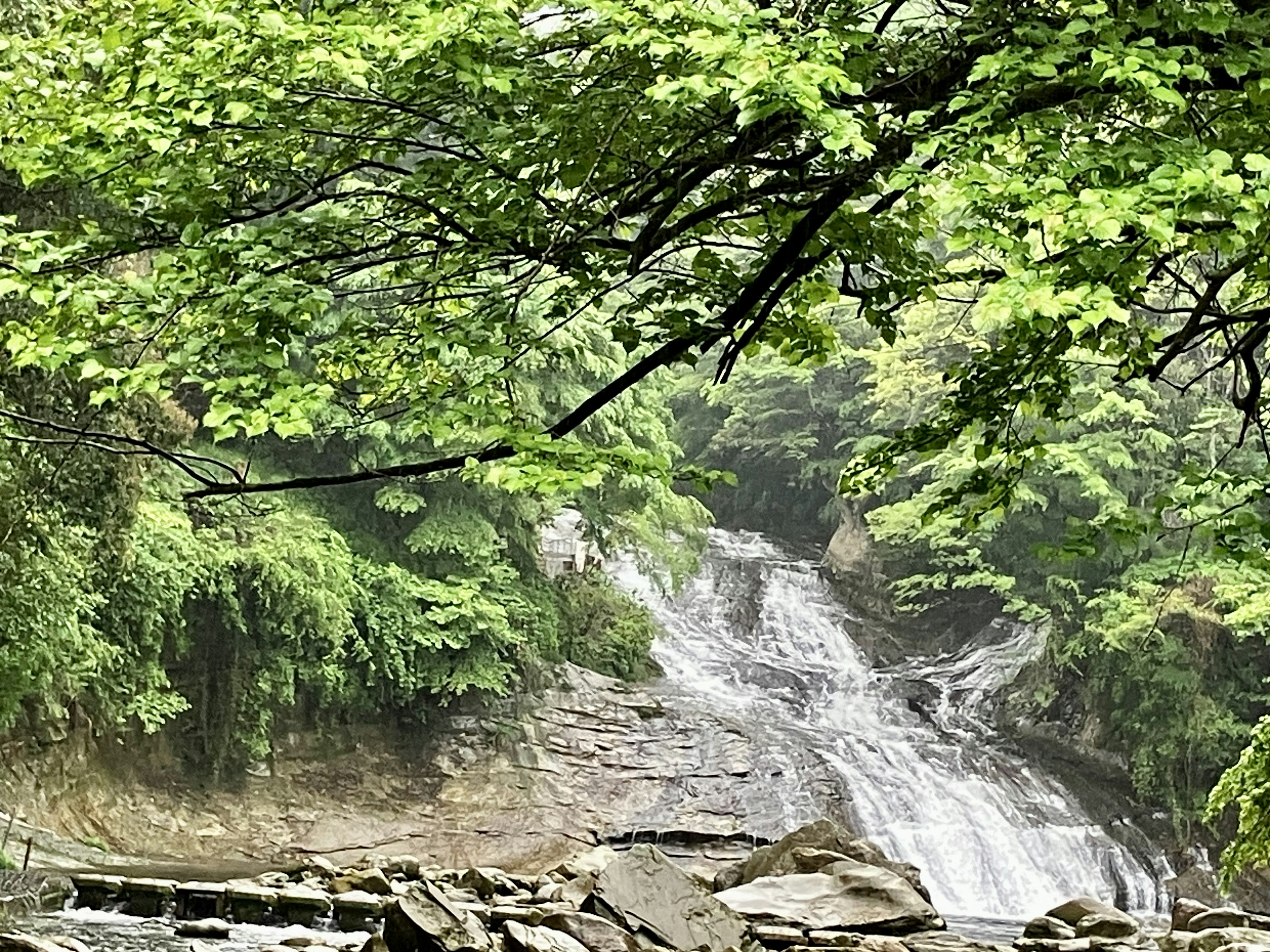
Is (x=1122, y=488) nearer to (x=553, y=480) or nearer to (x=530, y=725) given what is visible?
(x=530, y=725)

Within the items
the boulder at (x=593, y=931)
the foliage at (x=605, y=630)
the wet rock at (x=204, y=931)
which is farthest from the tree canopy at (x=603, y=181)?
the foliage at (x=605, y=630)

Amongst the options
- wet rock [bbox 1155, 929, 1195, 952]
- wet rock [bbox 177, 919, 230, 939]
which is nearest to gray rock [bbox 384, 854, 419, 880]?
wet rock [bbox 177, 919, 230, 939]

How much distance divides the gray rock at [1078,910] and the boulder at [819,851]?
1.32 metres

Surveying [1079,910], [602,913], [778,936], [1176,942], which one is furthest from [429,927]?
[1079,910]

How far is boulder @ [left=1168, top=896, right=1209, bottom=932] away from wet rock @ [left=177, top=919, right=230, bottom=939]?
9.33 m

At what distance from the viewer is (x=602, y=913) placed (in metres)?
9.91

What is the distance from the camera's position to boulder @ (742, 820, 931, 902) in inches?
534

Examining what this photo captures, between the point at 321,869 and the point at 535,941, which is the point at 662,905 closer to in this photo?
the point at 535,941

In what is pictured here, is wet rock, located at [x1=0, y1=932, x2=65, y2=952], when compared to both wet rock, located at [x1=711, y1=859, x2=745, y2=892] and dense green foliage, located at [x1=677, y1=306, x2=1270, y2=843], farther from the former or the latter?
dense green foliage, located at [x1=677, y1=306, x2=1270, y2=843]

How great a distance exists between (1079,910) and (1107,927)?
0.68 m

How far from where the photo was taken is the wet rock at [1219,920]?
1298 centimetres

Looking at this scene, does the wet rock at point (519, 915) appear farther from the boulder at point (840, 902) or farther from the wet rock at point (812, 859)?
the wet rock at point (812, 859)

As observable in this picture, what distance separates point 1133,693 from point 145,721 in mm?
14366

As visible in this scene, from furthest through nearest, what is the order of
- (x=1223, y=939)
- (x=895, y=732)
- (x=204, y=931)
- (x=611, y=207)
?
(x=895, y=732) < (x=1223, y=939) < (x=204, y=931) < (x=611, y=207)
